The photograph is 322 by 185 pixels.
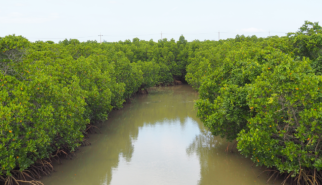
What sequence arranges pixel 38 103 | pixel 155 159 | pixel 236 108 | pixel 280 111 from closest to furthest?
pixel 280 111 → pixel 38 103 → pixel 236 108 → pixel 155 159

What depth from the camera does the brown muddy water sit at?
1123 centimetres

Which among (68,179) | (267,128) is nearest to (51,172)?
(68,179)

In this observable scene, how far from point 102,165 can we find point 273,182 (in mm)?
7301

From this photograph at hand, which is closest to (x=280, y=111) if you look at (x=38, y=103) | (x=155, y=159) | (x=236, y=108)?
(x=236, y=108)

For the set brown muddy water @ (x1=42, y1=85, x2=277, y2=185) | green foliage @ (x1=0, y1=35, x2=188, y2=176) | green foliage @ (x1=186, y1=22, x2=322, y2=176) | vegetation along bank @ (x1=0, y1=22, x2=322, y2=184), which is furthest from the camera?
brown muddy water @ (x1=42, y1=85, x2=277, y2=185)

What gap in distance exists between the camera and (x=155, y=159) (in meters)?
13.3

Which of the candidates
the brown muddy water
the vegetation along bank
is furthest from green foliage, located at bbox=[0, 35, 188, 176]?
the brown muddy water

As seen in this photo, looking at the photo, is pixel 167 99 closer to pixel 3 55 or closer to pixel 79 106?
pixel 79 106

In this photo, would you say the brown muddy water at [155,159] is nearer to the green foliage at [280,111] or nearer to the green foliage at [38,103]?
the green foliage at [38,103]

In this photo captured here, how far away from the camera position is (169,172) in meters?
11.8

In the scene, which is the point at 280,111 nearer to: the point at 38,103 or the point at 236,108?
the point at 236,108

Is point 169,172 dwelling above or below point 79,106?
below

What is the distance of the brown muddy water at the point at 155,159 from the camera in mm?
11234

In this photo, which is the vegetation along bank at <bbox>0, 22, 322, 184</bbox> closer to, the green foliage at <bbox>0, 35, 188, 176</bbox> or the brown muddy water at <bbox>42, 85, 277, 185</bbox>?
the green foliage at <bbox>0, 35, 188, 176</bbox>
